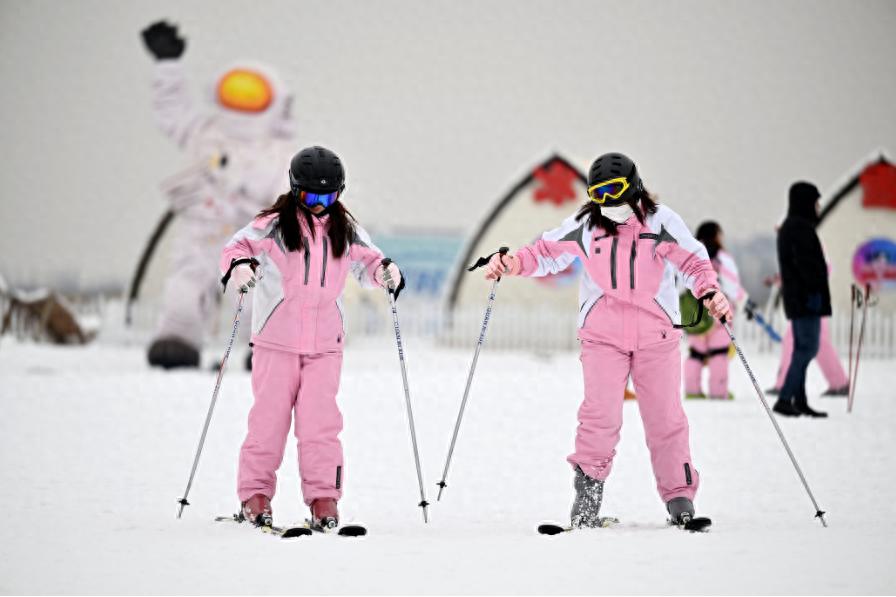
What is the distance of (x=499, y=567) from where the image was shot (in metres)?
3.68

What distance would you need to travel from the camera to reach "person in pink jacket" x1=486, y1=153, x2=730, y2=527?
452cm

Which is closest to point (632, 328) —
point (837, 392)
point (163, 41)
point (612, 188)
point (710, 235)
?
point (612, 188)

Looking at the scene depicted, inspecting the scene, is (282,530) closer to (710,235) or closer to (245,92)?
(710,235)

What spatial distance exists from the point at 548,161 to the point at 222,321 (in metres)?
6.02

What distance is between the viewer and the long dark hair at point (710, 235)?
9297mm

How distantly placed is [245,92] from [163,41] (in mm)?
1111

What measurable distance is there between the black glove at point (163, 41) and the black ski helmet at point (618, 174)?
9164 mm

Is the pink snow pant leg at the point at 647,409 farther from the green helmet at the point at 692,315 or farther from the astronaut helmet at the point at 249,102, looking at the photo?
the astronaut helmet at the point at 249,102

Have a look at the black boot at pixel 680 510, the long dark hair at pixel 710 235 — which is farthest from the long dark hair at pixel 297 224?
the long dark hair at pixel 710 235

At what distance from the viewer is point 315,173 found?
15.1 ft

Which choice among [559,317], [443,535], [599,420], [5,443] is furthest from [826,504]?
[559,317]

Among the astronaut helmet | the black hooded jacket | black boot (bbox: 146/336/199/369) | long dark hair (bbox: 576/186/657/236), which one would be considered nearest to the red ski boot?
long dark hair (bbox: 576/186/657/236)

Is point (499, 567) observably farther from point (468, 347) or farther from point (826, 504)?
point (468, 347)

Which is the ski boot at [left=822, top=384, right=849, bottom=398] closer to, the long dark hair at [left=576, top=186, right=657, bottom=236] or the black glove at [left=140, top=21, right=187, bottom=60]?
the long dark hair at [left=576, top=186, right=657, bottom=236]
